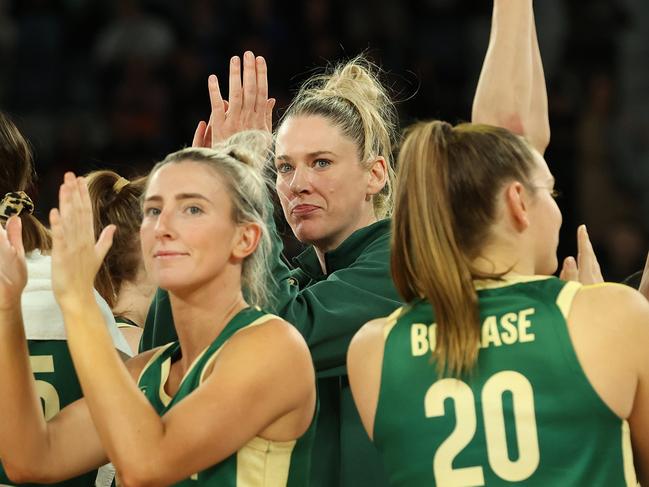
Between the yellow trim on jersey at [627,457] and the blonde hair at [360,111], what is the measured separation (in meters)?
1.45

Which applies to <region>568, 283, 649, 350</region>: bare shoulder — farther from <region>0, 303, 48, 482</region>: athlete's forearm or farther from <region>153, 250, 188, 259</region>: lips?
<region>0, 303, 48, 482</region>: athlete's forearm

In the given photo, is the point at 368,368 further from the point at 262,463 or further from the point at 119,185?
the point at 119,185

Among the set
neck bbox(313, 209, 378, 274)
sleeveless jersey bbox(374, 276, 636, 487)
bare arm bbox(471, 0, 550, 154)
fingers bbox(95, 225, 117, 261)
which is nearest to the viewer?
sleeveless jersey bbox(374, 276, 636, 487)

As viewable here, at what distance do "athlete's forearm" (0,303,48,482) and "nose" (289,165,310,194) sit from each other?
1.06 meters

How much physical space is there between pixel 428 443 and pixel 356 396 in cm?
21

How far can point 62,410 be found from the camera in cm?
277

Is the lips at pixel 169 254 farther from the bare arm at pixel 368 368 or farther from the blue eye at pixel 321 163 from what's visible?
the blue eye at pixel 321 163

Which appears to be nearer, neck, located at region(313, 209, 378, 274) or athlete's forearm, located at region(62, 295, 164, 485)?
athlete's forearm, located at region(62, 295, 164, 485)

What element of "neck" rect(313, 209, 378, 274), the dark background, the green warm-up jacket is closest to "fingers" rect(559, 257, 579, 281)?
the green warm-up jacket

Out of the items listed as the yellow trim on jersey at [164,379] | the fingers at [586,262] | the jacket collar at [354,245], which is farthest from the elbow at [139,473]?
the fingers at [586,262]

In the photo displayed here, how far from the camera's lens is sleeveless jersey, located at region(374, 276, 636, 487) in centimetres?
229

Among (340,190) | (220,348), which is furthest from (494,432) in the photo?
(340,190)

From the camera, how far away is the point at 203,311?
8.82 feet

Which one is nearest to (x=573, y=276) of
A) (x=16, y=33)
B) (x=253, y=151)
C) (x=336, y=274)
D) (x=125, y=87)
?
(x=336, y=274)
